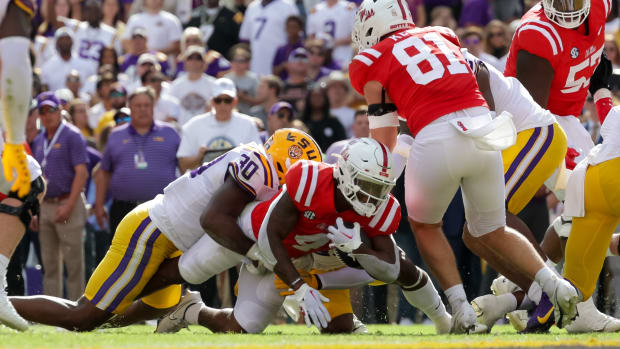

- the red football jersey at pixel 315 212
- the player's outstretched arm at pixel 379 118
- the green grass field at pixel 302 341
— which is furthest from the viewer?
the player's outstretched arm at pixel 379 118

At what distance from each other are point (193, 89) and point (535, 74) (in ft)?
20.2

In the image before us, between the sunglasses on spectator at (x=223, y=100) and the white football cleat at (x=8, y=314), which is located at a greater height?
the white football cleat at (x=8, y=314)

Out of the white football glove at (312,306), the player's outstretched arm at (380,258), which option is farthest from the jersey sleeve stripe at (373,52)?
the white football glove at (312,306)

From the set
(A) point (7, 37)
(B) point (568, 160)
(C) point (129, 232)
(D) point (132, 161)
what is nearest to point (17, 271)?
(D) point (132, 161)

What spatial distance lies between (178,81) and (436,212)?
7.04m

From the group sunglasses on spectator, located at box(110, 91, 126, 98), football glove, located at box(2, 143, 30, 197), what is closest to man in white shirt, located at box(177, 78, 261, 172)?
sunglasses on spectator, located at box(110, 91, 126, 98)

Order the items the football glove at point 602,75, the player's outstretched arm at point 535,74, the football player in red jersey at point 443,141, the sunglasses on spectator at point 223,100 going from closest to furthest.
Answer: the football player in red jersey at point 443,141, the player's outstretched arm at point 535,74, the football glove at point 602,75, the sunglasses on spectator at point 223,100

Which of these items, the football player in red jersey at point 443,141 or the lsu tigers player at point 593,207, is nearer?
the football player in red jersey at point 443,141

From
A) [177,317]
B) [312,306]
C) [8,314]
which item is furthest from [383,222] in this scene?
[8,314]

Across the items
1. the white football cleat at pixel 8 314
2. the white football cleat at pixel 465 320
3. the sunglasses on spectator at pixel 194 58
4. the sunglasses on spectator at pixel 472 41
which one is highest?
the white football cleat at pixel 8 314

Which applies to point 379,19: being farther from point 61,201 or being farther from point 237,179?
point 61,201

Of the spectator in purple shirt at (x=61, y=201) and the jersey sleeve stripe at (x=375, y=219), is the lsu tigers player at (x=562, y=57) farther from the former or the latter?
the spectator in purple shirt at (x=61, y=201)

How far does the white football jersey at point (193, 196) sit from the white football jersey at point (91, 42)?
801 centimetres

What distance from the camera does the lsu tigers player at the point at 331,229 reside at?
629 cm
